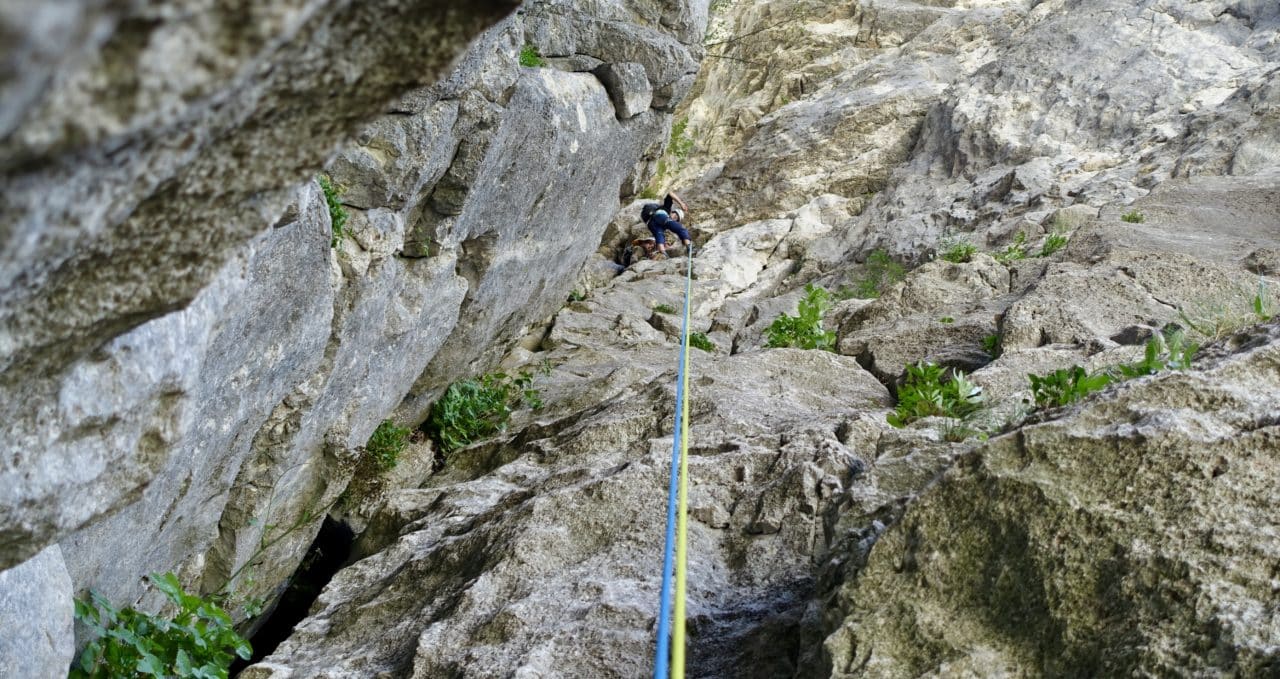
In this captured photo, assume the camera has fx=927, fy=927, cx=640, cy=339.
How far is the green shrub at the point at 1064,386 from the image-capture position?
438 cm

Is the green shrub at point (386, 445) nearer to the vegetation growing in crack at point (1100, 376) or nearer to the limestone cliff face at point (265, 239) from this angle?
the limestone cliff face at point (265, 239)

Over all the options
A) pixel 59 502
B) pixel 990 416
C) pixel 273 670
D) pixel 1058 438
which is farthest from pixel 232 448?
pixel 1058 438

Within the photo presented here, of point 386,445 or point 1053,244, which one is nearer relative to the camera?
point 386,445

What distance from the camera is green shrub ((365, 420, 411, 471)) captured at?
8852 mm

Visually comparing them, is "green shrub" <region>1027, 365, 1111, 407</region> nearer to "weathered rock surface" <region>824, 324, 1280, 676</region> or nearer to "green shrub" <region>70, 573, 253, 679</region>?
"weathered rock surface" <region>824, 324, 1280, 676</region>

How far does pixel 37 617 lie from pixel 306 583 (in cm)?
504

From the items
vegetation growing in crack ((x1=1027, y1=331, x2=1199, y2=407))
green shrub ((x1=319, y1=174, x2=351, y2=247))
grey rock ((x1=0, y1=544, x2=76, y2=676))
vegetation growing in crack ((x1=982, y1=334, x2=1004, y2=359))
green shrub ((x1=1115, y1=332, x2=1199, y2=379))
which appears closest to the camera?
grey rock ((x1=0, y1=544, x2=76, y2=676))

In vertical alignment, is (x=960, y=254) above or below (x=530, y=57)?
below

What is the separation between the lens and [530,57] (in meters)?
8.43

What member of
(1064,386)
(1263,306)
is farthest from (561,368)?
(1263,306)

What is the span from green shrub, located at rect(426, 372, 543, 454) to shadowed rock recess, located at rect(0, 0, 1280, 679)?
212 mm

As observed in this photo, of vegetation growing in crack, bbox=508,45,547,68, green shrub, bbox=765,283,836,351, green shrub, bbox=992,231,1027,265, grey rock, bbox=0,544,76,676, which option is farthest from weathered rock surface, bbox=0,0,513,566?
green shrub, bbox=992,231,1027,265

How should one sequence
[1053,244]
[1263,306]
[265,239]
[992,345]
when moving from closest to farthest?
1. [265,239]
2. [1263,306]
3. [992,345]
4. [1053,244]

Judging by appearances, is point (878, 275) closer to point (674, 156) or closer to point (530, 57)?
point (530, 57)
